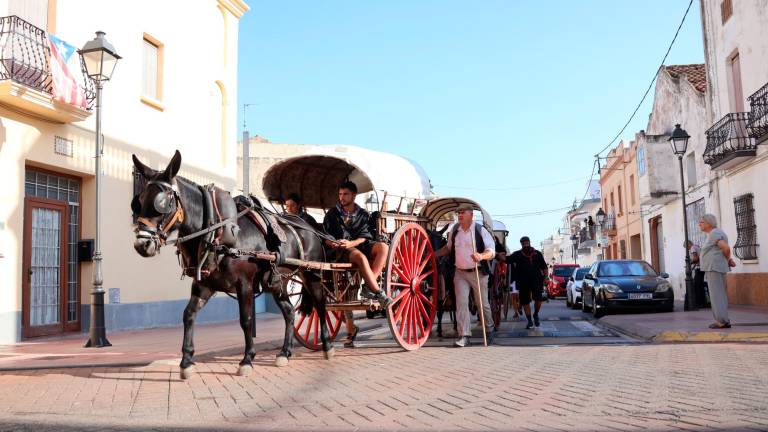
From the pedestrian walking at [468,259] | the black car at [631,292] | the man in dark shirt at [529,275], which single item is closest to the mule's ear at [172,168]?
the pedestrian walking at [468,259]

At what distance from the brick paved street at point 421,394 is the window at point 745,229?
10.6m

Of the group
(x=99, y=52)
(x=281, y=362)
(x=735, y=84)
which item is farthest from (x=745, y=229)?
(x=99, y=52)

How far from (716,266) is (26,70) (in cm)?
1140

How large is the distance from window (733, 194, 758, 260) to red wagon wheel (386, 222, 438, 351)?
39.3 feet

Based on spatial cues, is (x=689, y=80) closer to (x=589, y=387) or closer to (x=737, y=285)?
(x=737, y=285)

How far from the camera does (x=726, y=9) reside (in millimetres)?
19531

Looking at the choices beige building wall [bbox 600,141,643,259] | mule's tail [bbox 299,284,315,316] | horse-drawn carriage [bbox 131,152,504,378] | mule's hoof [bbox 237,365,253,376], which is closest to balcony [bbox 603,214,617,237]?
beige building wall [bbox 600,141,643,259]

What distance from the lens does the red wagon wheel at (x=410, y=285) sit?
335 inches

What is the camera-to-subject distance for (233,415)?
16.9 ft

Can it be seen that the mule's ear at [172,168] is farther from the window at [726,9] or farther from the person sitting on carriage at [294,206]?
the window at [726,9]

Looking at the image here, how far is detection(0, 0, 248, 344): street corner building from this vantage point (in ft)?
36.8

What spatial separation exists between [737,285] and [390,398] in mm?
16335

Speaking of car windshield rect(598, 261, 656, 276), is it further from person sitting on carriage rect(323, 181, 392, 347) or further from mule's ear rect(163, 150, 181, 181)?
mule's ear rect(163, 150, 181, 181)

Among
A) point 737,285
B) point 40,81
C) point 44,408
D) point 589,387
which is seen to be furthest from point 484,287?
point 737,285
